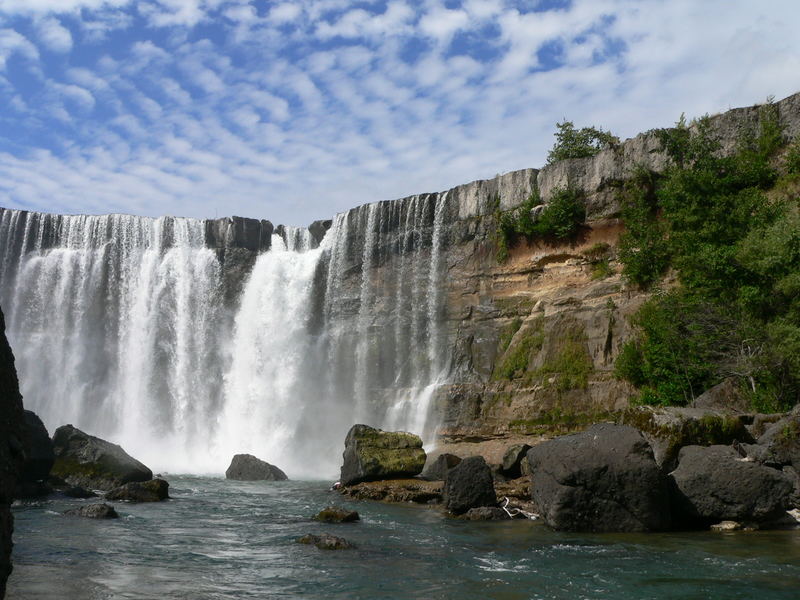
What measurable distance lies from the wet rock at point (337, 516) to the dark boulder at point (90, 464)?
9.33m

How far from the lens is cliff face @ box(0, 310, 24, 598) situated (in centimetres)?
634

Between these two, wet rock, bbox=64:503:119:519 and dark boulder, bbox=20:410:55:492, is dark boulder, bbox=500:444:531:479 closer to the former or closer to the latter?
wet rock, bbox=64:503:119:519

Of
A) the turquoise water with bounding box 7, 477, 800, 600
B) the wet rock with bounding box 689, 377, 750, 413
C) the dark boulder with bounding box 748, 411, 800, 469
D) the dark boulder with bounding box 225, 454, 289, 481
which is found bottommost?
the turquoise water with bounding box 7, 477, 800, 600

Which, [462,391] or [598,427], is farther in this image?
[462,391]

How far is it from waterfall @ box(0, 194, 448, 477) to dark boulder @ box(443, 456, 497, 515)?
15.2 metres

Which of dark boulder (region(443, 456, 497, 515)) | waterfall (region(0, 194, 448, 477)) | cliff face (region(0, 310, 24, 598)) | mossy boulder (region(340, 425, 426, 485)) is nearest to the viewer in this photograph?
cliff face (region(0, 310, 24, 598))

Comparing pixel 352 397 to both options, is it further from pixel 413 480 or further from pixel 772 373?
pixel 772 373

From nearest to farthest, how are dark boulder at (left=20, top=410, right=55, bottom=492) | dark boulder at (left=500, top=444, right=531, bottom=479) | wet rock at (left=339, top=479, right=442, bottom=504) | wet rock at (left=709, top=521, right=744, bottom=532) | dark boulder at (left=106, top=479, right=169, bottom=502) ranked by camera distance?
wet rock at (left=709, top=521, right=744, bottom=532) < dark boulder at (left=106, top=479, right=169, bottom=502) < wet rock at (left=339, top=479, right=442, bottom=504) < dark boulder at (left=20, top=410, right=55, bottom=492) < dark boulder at (left=500, top=444, right=531, bottom=479)

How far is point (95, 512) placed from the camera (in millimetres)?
16578

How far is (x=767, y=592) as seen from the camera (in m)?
9.72

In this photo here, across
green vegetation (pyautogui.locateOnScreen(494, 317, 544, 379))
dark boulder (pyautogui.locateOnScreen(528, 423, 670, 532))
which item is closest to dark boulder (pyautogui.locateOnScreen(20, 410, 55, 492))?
dark boulder (pyautogui.locateOnScreen(528, 423, 670, 532))

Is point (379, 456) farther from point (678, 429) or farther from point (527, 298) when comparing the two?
point (527, 298)

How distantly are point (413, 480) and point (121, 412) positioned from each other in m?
26.0

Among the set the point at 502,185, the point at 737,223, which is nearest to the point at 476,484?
the point at 737,223
